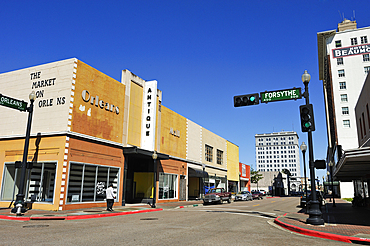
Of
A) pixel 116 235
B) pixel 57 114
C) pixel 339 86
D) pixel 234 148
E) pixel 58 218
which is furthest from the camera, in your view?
pixel 339 86

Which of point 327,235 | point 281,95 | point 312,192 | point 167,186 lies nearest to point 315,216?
point 312,192

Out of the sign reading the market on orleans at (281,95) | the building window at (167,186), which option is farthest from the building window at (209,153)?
the sign reading the market on orleans at (281,95)

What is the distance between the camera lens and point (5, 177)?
815 inches

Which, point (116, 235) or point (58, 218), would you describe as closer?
point (116, 235)

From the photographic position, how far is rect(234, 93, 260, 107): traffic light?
1560 centimetres

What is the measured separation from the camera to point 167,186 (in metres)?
30.9

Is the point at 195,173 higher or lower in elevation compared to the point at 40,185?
higher

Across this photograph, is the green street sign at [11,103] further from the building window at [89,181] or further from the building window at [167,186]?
the building window at [167,186]

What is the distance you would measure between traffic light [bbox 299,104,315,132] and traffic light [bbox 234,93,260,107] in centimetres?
256

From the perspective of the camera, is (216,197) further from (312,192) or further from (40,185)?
(312,192)

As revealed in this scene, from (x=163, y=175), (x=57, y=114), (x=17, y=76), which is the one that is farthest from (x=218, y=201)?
(x=17, y=76)

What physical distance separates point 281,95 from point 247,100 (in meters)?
1.73

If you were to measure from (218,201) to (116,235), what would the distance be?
76.5 feet

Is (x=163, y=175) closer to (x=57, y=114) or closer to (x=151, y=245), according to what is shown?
(x=57, y=114)
